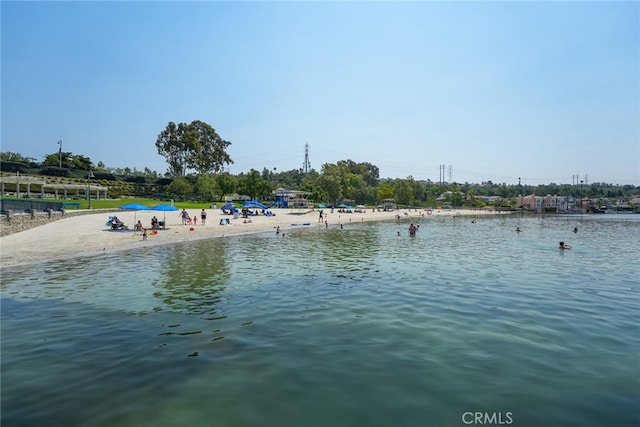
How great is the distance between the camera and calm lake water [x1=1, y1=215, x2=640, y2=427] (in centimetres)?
714

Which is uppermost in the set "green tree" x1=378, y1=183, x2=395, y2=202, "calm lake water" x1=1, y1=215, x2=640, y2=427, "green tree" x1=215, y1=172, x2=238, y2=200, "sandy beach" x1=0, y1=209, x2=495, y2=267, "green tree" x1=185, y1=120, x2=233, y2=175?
"green tree" x1=185, y1=120, x2=233, y2=175

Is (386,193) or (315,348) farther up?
(386,193)

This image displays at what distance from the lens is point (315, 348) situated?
10.1 m

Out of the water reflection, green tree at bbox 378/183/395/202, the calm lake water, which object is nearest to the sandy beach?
the calm lake water

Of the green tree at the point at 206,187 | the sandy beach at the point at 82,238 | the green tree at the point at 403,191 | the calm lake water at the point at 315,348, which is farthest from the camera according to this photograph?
the green tree at the point at 403,191

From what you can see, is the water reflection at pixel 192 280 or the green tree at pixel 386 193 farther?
the green tree at pixel 386 193

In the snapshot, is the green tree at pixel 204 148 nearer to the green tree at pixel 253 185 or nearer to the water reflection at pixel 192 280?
the green tree at pixel 253 185

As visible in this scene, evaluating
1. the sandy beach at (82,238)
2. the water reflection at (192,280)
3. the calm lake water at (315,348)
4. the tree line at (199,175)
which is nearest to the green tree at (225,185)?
the tree line at (199,175)

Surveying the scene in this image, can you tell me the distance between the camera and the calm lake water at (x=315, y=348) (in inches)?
281

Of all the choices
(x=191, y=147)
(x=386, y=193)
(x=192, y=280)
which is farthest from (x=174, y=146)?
(x=192, y=280)

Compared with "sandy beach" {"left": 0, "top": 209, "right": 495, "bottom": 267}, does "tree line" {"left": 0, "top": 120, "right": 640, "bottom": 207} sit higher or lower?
higher

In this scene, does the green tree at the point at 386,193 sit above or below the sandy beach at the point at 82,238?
above

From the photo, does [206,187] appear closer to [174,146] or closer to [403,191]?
[174,146]

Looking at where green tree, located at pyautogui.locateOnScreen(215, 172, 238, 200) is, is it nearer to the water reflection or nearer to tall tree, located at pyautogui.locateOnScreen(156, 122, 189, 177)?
tall tree, located at pyautogui.locateOnScreen(156, 122, 189, 177)
